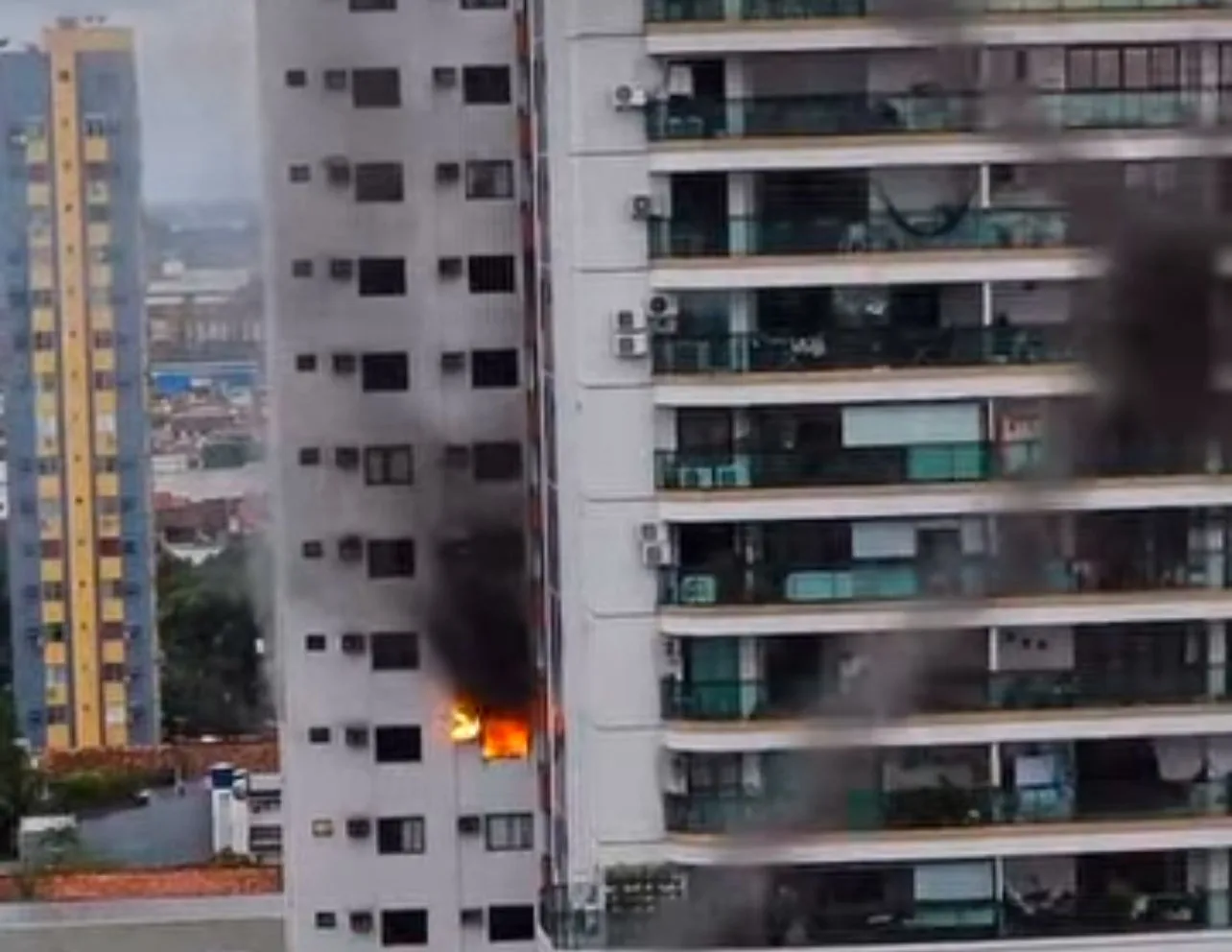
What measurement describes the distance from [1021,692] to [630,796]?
0.36 m

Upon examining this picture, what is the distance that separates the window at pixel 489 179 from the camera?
2.66 meters

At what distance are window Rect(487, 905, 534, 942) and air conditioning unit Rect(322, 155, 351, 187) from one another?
28.5 inches

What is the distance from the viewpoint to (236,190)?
8.96 feet

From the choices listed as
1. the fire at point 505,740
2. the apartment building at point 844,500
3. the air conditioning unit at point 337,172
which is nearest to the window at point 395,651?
the fire at point 505,740

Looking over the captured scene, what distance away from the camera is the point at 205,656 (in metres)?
3.02

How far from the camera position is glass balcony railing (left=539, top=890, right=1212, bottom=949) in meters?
2.51

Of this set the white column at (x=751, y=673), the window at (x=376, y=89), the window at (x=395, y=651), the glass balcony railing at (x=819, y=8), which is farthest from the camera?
the window at (x=395, y=651)

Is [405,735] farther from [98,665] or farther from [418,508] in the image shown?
[98,665]

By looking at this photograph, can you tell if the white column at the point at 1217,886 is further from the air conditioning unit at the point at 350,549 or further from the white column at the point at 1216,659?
the air conditioning unit at the point at 350,549

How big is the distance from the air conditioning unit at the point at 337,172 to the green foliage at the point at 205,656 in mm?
→ 481

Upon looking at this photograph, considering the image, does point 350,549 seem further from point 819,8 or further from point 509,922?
point 819,8

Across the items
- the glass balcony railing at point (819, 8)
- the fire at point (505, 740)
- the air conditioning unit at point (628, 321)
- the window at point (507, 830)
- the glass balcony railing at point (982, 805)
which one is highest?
the glass balcony railing at point (819, 8)

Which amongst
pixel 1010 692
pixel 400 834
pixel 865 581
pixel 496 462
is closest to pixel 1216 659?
pixel 1010 692

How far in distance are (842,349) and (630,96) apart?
0.28 m
